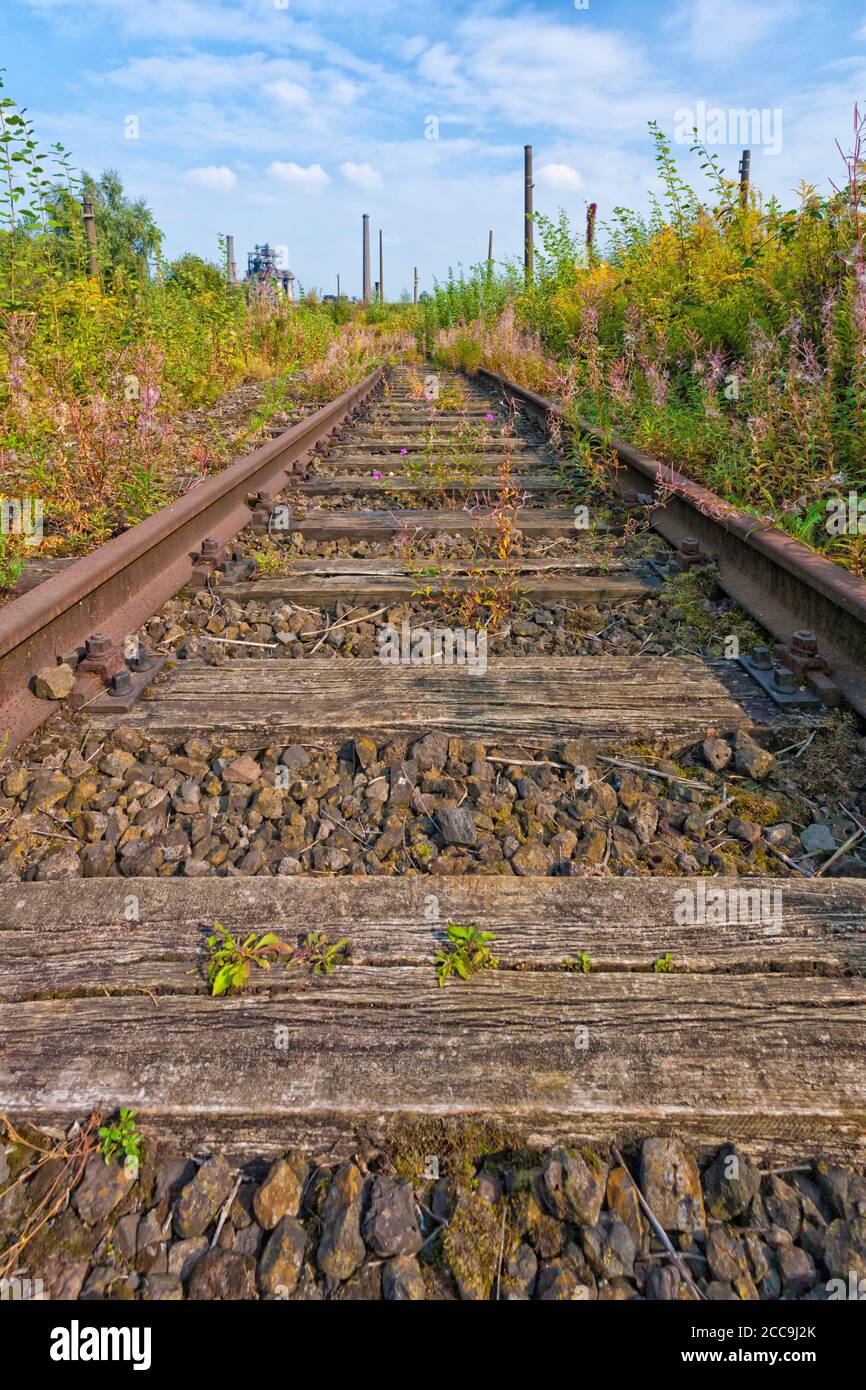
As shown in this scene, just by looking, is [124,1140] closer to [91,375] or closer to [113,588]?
[113,588]

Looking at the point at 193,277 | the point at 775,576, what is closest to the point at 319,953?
the point at 775,576

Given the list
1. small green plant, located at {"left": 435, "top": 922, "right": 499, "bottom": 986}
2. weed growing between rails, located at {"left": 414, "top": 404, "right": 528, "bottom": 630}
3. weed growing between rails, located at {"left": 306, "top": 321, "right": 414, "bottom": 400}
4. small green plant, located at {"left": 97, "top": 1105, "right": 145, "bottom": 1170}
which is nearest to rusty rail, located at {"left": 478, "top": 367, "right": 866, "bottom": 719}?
weed growing between rails, located at {"left": 414, "top": 404, "right": 528, "bottom": 630}

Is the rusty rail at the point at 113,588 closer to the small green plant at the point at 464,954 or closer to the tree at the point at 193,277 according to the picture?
the small green plant at the point at 464,954

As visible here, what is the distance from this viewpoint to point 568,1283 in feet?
3.26

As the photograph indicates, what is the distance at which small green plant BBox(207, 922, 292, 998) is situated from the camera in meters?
1.37

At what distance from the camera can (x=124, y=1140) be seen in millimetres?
1133

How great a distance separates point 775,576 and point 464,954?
209 cm

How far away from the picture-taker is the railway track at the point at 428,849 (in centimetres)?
119

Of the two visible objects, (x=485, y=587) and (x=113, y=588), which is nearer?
(x=113, y=588)

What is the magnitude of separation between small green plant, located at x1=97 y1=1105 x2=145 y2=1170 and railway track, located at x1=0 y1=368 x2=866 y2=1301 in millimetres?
27

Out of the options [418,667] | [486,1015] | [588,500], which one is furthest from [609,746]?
[588,500]

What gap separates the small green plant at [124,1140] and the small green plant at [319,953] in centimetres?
35
